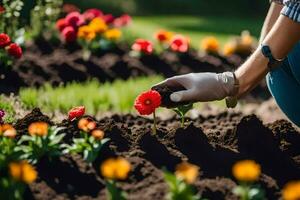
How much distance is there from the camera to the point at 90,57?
6930 millimetres

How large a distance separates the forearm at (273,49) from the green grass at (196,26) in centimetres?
495

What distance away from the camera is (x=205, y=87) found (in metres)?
3.62

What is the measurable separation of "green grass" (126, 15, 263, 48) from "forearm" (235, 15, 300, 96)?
4.95 m

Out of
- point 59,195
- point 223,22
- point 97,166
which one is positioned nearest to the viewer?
point 59,195

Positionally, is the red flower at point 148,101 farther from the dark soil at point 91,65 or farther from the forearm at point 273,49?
the dark soil at point 91,65

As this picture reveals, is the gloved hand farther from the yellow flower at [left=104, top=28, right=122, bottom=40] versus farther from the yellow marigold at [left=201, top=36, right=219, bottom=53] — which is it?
the yellow marigold at [left=201, top=36, right=219, bottom=53]

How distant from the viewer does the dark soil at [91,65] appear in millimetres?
6152

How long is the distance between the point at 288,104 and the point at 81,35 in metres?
2.83

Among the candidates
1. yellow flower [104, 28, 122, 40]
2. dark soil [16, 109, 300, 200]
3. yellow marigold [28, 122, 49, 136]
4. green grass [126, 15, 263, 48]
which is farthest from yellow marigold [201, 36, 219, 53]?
yellow marigold [28, 122, 49, 136]

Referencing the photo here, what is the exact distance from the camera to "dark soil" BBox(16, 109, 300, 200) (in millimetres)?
3170

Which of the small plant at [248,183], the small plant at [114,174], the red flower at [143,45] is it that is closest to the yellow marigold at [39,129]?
the small plant at [114,174]

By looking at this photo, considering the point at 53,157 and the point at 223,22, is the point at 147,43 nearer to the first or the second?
the point at 53,157

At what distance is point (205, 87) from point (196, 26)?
750 centimetres

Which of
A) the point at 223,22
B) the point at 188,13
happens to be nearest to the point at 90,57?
the point at 223,22
